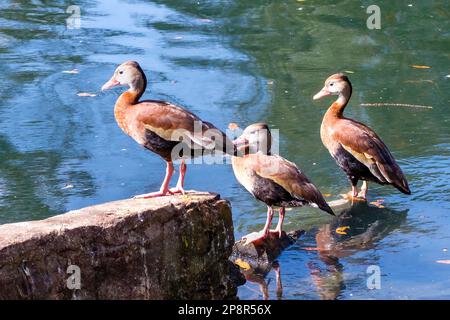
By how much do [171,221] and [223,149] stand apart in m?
0.88

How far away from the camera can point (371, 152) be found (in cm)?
794

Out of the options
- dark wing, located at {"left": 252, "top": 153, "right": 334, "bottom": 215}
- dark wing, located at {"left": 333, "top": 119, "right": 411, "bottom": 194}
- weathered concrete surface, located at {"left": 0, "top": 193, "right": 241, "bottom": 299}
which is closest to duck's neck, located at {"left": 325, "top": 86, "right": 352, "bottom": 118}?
dark wing, located at {"left": 333, "top": 119, "right": 411, "bottom": 194}

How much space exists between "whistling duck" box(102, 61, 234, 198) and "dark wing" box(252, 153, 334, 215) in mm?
480

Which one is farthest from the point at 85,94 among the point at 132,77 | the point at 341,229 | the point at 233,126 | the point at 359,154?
the point at 341,229

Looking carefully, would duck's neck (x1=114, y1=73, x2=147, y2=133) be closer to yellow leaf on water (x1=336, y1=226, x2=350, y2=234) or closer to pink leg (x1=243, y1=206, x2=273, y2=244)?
pink leg (x1=243, y1=206, x2=273, y2=244)

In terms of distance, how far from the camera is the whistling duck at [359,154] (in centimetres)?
782

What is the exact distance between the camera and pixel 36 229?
5230 mm

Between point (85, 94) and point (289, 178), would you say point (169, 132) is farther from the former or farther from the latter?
point (85, 94)

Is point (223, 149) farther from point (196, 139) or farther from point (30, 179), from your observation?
point (30, 179)

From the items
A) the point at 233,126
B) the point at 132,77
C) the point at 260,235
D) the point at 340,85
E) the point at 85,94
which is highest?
the point at 132,77

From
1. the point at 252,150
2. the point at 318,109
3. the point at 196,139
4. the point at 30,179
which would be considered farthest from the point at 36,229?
the point at 318,109

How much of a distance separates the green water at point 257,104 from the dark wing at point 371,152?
0.90 ft

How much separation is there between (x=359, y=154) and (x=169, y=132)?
217 centimetres

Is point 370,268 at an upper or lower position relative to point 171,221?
lower
